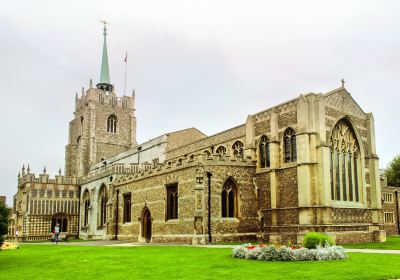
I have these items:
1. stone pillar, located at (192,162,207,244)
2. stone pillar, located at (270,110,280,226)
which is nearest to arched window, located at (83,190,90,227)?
stone pillar, located at (192,162,207,244)

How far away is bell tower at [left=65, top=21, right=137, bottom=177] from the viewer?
234ft

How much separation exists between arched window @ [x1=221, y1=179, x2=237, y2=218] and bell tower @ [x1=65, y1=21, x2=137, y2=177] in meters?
41.4

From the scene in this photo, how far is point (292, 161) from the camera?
31.8 meters

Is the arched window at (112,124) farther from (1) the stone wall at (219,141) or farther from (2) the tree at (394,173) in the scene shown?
(2) the tree at (394,173)

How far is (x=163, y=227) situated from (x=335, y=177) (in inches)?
552

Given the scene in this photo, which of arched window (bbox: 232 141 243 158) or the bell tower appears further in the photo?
the bell tower

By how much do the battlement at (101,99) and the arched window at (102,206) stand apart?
84.1 feet

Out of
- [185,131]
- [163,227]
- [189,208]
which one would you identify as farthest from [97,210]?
[189,208]

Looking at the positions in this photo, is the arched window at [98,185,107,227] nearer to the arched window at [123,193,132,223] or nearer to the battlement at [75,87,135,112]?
the arched window at [123,193,132,223]

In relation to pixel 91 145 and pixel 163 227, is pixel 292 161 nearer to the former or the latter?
pixel 163 227

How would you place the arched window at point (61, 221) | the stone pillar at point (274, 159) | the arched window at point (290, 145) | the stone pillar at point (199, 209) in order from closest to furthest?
1. the stone pillar at point (199, 209)
2. the arched window at point (290, 145)
3. the stone pillar at point (274, 159)
4. the arched window at point (61, 221)

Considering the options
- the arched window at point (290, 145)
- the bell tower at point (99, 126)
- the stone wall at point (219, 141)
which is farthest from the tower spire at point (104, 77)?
the arched window at point (290, 145)

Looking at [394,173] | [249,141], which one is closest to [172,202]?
[249,141]

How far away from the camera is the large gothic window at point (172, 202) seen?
34.3 metres
